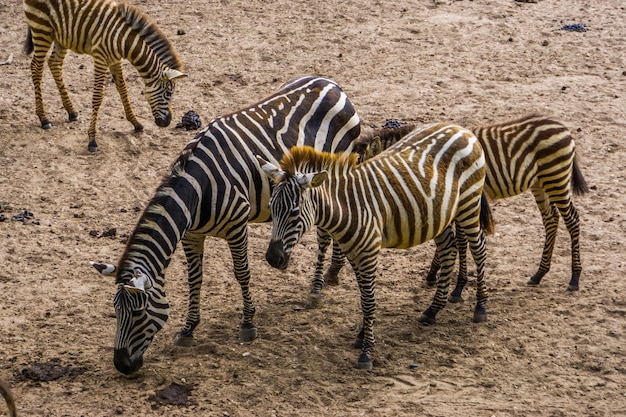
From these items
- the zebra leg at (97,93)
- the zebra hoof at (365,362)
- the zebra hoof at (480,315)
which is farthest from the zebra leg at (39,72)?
the zebra hoof at (480,315)

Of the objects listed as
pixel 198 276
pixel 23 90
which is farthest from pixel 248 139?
pixel 23 90

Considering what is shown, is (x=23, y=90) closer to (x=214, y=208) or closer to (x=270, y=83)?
(x=270, y=83)

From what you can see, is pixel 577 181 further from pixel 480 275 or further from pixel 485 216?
pixel 480 275

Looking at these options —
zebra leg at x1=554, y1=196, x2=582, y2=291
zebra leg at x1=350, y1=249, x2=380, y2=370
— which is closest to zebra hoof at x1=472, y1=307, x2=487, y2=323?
zebra leg at x1=554, y1=196, x2=582, y2=291

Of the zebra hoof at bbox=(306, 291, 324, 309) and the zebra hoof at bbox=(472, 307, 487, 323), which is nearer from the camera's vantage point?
the zebra hoof at bbox=(472, 307, 487, 323)

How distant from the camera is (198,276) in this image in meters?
8.83

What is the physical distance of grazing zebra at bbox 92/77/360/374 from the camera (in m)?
7.62

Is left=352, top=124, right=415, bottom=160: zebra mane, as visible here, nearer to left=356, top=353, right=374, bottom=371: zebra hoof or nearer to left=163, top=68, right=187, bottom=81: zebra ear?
left=356, top=353, right=374, bottom=371: zebra hoof

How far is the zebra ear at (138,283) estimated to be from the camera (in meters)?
7.32

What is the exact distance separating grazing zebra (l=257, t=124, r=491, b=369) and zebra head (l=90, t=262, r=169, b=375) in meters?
1.06

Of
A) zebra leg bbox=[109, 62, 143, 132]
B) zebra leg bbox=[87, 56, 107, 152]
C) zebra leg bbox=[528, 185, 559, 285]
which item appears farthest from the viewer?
zebra leg bbox=[109, 62, 143, 132]

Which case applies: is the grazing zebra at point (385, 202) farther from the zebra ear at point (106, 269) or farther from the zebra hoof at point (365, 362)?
the zebra ear at point (106, 269)

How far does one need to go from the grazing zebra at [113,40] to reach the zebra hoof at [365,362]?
581 centimetres

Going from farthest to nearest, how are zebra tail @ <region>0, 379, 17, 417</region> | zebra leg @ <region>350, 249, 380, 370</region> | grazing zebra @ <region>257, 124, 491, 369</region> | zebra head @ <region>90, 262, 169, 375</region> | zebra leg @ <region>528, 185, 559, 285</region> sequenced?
1. zebra leg @ <region>528, 185, 559, 285</region>
2. zebra leg @ <region>350, 249, 380, 370</region>
3. grazing zebra @ <region>257, 124, 491, 369</region>
4. zebra head @ <region>90, 262, 169, 375</region>
5. zebra tail @ <region>0, 379, 17, 417</region>
